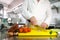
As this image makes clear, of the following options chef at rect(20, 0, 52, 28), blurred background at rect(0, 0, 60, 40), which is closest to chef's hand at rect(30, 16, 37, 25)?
chef at rect(20, 0, 52, 28)

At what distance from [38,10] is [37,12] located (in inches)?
0.9

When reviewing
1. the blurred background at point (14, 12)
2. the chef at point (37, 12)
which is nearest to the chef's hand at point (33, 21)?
the chef at point (37, 12)

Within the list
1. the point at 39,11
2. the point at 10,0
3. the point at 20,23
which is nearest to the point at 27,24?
the point at 20,23

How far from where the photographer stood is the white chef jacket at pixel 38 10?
1.83 meters

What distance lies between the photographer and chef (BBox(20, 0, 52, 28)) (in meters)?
1.82

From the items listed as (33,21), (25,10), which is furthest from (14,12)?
(33,21)

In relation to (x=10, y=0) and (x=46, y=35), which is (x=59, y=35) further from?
(x=10, y=0)

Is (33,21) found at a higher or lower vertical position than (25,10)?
lower

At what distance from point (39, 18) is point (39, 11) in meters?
0.08

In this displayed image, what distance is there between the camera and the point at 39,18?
1847mm

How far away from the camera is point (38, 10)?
1.85 metres

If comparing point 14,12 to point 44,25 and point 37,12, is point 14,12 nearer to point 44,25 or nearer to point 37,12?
point 37,12

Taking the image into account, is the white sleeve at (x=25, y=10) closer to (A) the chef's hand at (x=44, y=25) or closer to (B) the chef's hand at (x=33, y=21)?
(B) the chef's hand at (x=33, y=21)

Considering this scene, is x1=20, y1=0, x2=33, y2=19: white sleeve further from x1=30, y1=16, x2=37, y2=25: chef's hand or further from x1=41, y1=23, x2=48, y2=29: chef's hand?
x1=41, y1=23, x2=48, y2=29: chef's hand
